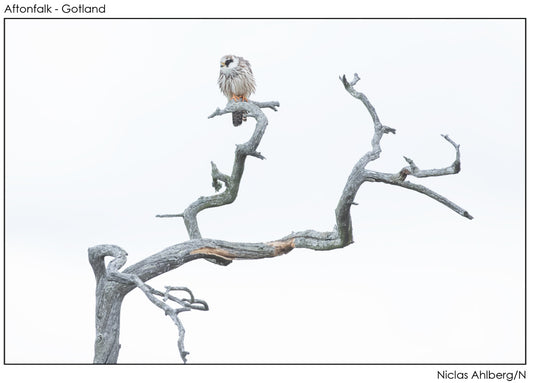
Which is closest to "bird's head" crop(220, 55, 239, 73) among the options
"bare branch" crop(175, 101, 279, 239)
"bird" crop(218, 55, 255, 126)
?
"bird" crop(218, 55, 255, 126)

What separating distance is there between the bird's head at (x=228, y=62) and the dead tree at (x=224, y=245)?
101 cm

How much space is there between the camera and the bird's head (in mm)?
9484

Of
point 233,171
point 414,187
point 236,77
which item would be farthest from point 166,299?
point 236,77

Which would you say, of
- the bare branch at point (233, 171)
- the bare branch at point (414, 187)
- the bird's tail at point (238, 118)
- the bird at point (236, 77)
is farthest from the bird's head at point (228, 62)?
the bare branch at point (414, 187)

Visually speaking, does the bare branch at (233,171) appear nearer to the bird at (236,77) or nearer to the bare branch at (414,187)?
the bird at (236,77)

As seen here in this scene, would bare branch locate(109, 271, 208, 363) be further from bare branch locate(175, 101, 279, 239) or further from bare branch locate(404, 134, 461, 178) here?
bare branch locate(404, 134, 461, 178)

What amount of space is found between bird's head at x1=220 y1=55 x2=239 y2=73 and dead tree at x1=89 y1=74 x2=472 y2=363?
3.30 ft

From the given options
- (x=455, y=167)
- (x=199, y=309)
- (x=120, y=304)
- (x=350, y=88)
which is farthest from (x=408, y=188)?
(x=120, y=304)

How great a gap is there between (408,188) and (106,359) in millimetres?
3361

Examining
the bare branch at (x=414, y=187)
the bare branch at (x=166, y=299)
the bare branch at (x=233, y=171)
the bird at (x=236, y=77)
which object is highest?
the bird at (x=236, y=77)

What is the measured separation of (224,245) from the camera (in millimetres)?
8273

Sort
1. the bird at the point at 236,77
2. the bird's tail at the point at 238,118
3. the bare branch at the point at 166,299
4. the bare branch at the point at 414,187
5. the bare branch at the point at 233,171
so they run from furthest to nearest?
the bird at the point at 236,77
the bird's tail at the point at 238,118
the bare branch at the point at 233,171
the bare branch at the point at 414,187
the bare branch at the point at 166,299

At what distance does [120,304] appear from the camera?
26.0 ft

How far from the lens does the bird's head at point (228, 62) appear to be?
9484mm
